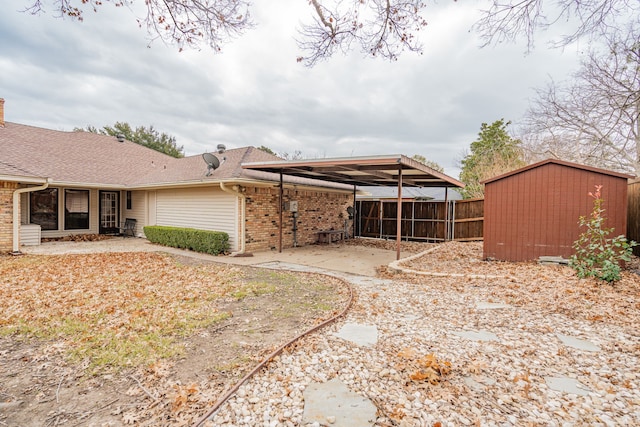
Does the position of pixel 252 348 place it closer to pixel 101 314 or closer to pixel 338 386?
pixel 338 386

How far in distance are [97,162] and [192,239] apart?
7.67 metres

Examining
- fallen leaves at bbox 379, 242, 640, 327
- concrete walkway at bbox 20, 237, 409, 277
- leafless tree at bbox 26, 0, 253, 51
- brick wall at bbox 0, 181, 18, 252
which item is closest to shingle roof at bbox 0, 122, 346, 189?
brick wall at bbox 0, 181, 18, 252

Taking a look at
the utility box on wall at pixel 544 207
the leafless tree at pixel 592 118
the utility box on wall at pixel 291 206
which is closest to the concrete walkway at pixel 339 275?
the utility box on wall at pixel 291 206

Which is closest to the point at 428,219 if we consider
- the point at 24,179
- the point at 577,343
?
the point at 577,343

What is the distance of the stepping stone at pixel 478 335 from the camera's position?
330 centimetres

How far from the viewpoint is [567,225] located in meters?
7.05

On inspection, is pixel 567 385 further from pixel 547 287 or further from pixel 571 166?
pixel 571 166

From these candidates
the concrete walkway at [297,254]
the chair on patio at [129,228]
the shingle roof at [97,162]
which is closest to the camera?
the concrete walkway at [297,254]

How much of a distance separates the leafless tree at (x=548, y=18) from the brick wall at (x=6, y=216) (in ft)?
41.0

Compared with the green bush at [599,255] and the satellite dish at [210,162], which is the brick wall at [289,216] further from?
the green bush at [599,255]

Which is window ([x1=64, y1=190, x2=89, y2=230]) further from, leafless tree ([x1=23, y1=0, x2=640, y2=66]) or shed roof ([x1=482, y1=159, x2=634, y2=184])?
shed roof ([x1=482, y1=159, x2=634, y2=184])

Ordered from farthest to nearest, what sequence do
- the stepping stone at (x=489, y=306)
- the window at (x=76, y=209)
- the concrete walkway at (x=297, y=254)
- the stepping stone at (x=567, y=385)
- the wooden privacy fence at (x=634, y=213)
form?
the window at (x=76, y=209) < the concrete walkway at (x=297, y=254) < the wooden privacy fence at (x=634, y=213) < the stepping stone at (x=489, y=306) < the stepping stone at (x=567, y=385)

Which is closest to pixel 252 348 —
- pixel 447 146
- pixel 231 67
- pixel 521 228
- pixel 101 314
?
pixel 101 314

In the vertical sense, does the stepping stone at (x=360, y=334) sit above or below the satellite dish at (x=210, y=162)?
below
